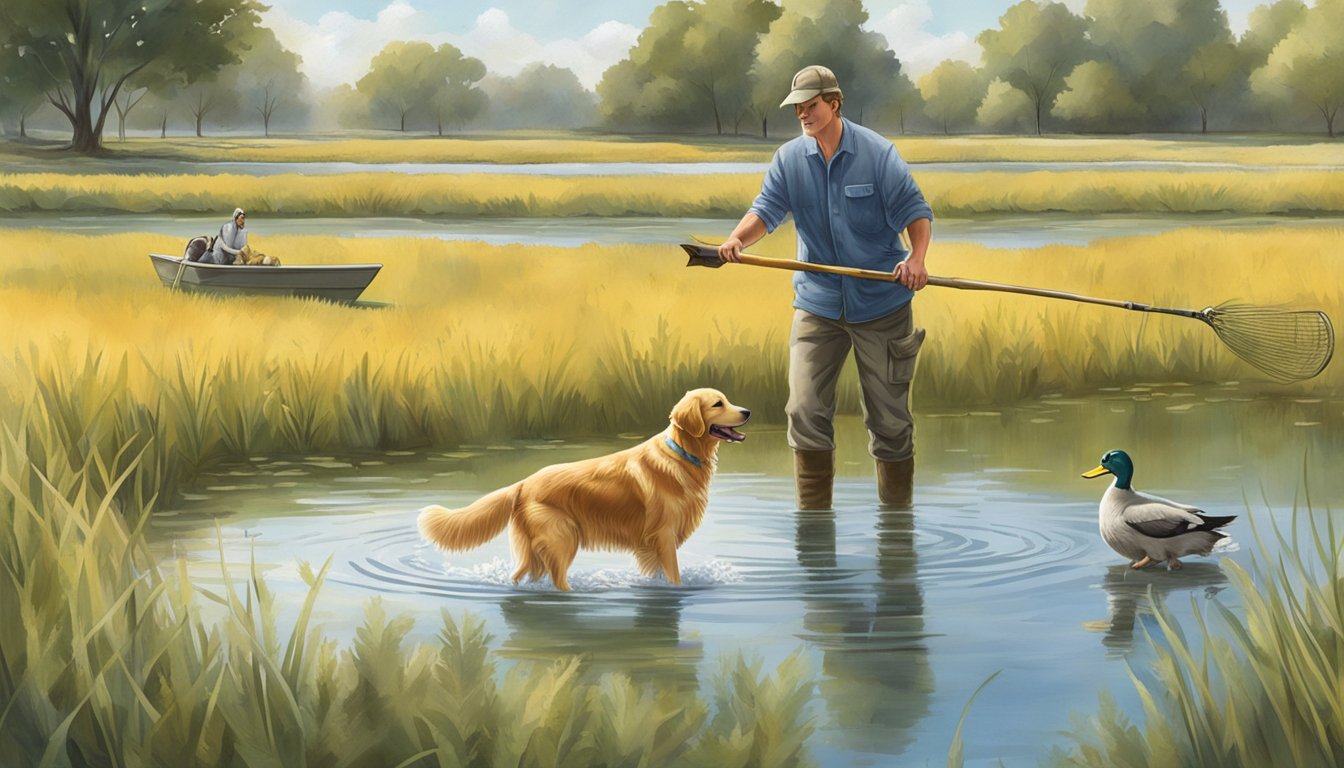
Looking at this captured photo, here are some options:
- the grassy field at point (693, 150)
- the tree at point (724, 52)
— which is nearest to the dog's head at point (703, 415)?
the grassy field at point (693, 150)

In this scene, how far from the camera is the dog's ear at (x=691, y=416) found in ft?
24.6

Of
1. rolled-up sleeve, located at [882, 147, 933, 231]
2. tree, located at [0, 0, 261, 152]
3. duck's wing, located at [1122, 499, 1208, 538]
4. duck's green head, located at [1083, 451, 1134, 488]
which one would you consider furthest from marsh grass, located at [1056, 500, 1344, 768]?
tree, located at [0, 0, 261, 152]

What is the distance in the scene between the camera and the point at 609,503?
7570mm

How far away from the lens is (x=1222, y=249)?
20.8m

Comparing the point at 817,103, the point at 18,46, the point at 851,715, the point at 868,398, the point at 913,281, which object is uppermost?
the point at 18,46

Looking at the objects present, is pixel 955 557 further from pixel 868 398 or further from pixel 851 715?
pixel 851 715

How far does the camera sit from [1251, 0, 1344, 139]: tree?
40094 millimetres

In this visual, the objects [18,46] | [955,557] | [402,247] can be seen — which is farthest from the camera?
[18,46]

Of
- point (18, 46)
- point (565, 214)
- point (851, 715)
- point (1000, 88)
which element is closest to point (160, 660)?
point (851, 715)

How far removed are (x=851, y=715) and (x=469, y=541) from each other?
89.0 inches

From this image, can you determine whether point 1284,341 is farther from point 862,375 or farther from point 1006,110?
point 1006,110

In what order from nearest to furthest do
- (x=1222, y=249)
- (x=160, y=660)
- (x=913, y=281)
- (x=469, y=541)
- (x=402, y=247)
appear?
(x=160, y=660)
(x=469, y=541)
(x=913, y=281)
(x=1222, y=249)
(x=402, y=247)

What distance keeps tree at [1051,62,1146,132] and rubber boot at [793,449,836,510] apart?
49.8 meters

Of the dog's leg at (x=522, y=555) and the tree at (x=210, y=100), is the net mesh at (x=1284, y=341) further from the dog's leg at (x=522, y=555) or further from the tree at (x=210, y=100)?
the tree at (x=210, y=100)
